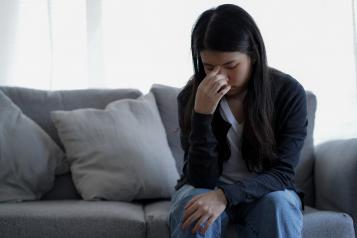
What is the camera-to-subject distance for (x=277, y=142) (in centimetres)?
161

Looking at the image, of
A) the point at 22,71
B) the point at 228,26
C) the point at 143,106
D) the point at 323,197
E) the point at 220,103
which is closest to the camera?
the point at 228,26

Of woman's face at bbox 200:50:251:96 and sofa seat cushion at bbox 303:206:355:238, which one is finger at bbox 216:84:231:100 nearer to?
woman's face at bbox 200:50:251:96

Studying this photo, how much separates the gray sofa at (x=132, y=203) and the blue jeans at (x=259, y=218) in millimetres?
65

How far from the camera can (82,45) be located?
245 centimetres

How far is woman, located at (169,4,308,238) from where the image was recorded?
142cm

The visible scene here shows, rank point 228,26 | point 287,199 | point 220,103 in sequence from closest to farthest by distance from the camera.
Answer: point 287,199
point 228,26
point 220,103

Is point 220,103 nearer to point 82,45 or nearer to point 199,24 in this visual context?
point 199,24

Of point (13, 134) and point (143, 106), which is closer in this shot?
point (13, 134)

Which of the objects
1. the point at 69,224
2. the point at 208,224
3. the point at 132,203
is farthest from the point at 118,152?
the point at 208,224

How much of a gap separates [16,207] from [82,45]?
0.96m

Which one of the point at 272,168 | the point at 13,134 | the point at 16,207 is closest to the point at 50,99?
the point at 13,134

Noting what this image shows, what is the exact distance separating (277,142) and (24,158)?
0.92 metres

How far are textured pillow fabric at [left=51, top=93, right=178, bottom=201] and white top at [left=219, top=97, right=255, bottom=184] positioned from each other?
1.33 ft

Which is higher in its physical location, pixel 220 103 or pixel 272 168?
pixel 220 103
